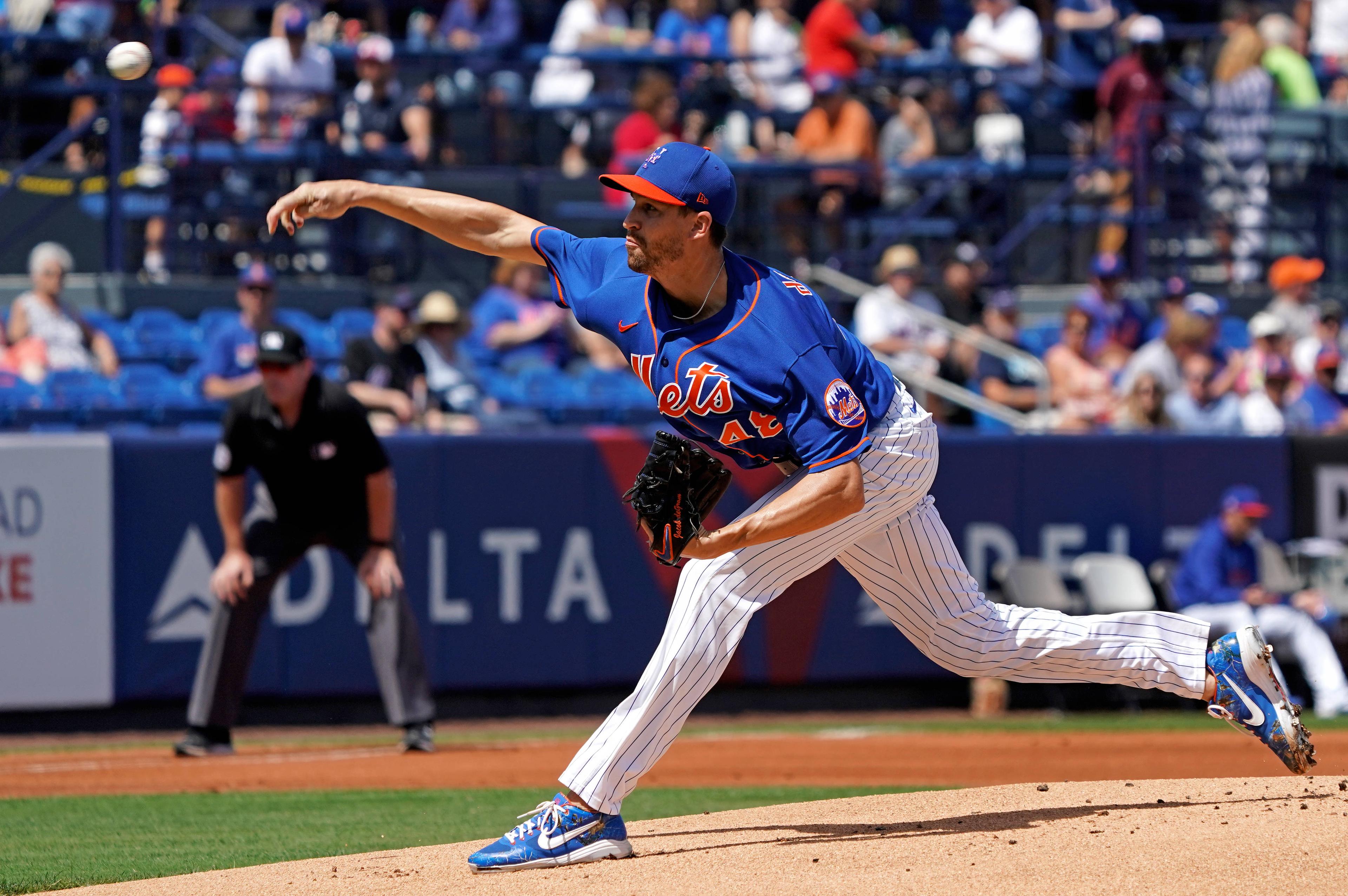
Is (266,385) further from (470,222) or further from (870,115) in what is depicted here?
(870,115)

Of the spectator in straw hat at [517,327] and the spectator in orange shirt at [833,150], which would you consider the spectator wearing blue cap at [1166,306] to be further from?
the spectator in straw hat at [517,327]

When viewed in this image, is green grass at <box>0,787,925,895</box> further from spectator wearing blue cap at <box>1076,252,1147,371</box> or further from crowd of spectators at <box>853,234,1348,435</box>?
spectator wearing blue cap at <box>1076,252,1147,371</box>

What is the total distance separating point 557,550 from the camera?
10008 mm

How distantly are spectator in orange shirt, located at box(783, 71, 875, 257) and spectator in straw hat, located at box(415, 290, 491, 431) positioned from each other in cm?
339

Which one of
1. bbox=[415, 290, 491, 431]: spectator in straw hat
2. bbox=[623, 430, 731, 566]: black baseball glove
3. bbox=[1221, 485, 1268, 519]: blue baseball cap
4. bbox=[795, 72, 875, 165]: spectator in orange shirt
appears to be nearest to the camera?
bbox=[623, 430, 731, 566]: black baseball glove

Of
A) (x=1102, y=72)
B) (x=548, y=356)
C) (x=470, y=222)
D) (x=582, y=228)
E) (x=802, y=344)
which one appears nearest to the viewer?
(x=802, y=344)

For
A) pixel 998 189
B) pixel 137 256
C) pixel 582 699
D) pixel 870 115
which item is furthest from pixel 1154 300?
pixel 137 256

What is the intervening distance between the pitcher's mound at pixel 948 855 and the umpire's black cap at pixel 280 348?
2.96 metres

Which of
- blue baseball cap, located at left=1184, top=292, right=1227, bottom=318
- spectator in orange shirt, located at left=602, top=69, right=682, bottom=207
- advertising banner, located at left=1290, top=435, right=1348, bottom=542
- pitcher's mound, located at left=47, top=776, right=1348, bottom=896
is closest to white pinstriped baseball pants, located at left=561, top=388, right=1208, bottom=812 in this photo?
pitcher's mound, located at left=47, top=776, right=1348, bottom=896

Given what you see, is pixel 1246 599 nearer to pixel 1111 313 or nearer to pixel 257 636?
pixel 1111 313

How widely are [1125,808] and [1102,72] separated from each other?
1157cm

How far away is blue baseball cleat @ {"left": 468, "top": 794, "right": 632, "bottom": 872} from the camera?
14.8 ft

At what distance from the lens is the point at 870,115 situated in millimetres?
14117

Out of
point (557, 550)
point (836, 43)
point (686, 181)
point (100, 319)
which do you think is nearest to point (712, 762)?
point (557, 550)
